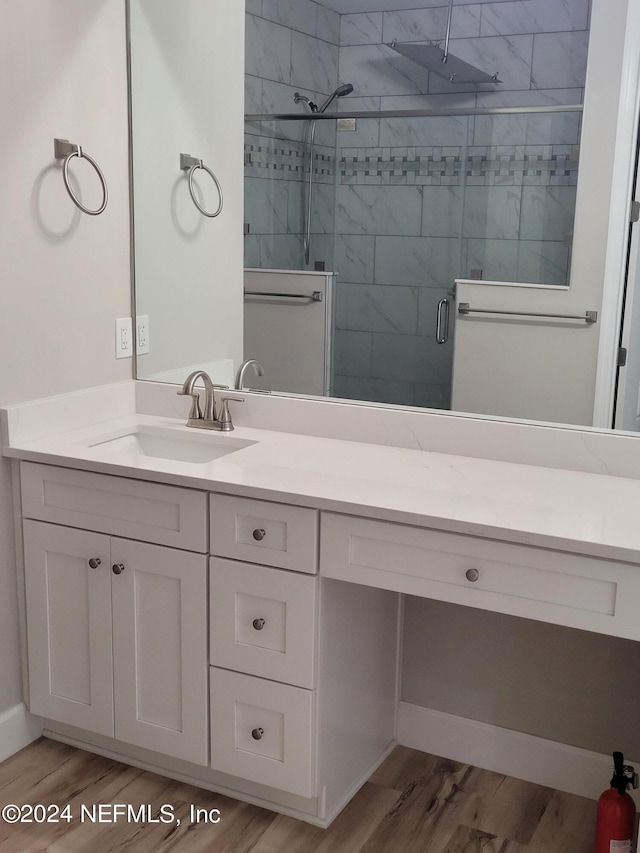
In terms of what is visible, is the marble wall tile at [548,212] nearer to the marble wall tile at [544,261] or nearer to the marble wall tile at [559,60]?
the marble wall tile at [544,261]

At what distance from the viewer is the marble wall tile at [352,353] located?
7.40 feet

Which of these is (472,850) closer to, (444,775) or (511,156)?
(444,775)

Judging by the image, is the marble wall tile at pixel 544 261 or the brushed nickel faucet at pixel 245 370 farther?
the brushed nickel faucet at pixel 245 370

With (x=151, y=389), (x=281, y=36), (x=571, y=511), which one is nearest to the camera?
(x=571, y=511)

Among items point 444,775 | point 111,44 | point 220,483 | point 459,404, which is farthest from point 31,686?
point 111,44

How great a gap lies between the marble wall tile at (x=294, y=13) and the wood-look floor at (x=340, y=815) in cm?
188

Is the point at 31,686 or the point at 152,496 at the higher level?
the point at 152,496

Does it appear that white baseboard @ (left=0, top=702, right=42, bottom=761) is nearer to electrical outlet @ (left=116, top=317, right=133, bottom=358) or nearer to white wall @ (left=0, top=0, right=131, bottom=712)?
white wall @ (left=0, top=0, right=131, bottom=712)

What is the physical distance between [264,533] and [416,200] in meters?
0.87

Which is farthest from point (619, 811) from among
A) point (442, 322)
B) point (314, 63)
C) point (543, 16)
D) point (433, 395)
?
point (314, 63)

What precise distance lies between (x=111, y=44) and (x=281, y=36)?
521 mm

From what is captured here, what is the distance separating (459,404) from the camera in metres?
2.26

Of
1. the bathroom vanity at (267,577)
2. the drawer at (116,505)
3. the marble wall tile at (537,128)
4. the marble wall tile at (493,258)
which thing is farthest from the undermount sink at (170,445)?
the marble wall tile at (537,128)

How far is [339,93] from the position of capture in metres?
2.14
